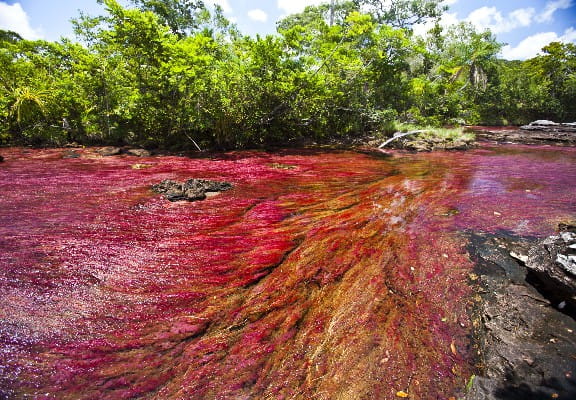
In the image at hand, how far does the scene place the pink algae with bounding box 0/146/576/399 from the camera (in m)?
1.62

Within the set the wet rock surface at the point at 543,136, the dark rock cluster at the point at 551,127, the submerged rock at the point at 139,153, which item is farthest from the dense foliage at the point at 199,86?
the dark rock cluster at the point at 551,127

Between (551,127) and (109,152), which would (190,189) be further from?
(551,127)

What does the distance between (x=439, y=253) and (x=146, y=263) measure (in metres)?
3.08

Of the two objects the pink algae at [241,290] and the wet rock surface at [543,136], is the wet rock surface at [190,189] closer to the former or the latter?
the pink algae at [241,290]

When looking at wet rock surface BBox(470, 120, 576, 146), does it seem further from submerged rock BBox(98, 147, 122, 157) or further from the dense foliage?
submerged rock BBox(98, 147, 122, 157)

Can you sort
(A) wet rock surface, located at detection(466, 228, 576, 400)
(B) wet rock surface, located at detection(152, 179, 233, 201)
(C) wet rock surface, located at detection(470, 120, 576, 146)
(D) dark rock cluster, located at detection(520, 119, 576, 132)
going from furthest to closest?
(D) dark rock cluster, located at detection(520, 119, 576, 132)
(C) wet rock surface, located at detection(470, 120, 576, 146)
(B) wet rock surface, located at detection(152, 179, 233, 201)
(A) wet rock surface, located at detection(466, 228, 576, 400)

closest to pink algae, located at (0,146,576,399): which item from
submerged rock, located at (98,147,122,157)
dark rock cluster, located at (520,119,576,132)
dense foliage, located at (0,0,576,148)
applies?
submerged rock, located at (98,147,122,157)

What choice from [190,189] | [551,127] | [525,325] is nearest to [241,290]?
[525,325]

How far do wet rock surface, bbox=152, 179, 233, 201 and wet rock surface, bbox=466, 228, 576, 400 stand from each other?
3974 millimetres

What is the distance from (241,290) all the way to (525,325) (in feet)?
7.18

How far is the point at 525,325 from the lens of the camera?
206 cm

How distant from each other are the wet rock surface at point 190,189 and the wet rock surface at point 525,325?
3974mm

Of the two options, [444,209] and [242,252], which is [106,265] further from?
[444,209]

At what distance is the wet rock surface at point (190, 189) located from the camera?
4.62m
